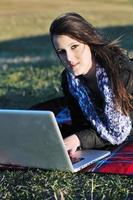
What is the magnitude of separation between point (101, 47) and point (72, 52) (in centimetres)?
33

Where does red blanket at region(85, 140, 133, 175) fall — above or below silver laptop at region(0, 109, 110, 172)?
below

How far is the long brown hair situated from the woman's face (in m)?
0.03

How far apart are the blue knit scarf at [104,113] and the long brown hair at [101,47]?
0.14 ft

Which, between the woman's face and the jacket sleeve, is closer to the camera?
the woman's face

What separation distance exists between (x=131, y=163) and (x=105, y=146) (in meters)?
0.47

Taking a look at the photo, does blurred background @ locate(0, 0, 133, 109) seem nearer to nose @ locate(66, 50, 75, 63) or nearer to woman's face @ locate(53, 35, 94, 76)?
woman's face @ locate(53, 35, 94, 76)

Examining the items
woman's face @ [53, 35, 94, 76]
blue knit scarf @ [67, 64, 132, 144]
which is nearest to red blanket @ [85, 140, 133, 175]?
blue knit scarf @ [67, 64, 132, 144]

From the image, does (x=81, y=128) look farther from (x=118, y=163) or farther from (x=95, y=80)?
(x=118, y=163)

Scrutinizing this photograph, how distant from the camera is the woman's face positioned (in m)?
4.10

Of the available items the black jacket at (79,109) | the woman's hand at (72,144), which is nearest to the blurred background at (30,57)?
the black jacket at (79,109)

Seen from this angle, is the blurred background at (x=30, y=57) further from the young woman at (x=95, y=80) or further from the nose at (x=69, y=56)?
the nose at (x=69, y=56)

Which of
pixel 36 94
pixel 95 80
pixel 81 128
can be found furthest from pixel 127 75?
pixel 36 94

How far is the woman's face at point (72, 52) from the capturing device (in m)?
4.10

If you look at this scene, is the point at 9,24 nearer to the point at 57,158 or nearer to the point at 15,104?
the point at 15,104
